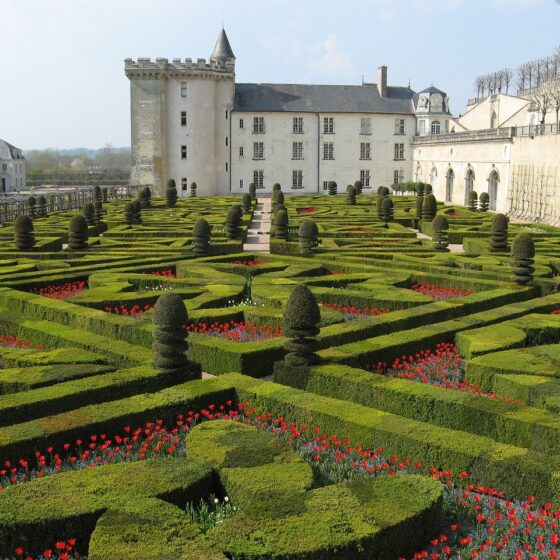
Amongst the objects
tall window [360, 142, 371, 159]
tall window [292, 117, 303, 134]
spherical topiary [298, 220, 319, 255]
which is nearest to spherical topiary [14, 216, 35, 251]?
spherical topiary [298, 220, 319, 255]

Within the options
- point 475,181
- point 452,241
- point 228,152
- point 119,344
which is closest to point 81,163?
point 228,152

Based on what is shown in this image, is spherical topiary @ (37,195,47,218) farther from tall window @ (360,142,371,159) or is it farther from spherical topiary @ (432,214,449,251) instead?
tall window @ (360,142,371,159)

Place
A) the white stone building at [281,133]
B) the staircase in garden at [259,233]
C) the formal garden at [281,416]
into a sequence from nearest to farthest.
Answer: the formal garden at [281,416] → the staircase in garden at [259,233] → the white stone building at [281,133]

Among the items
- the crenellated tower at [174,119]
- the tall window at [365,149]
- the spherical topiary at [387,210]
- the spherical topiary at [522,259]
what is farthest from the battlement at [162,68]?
the spherical topiary at [522,259]

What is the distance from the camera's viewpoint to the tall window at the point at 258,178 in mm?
59406

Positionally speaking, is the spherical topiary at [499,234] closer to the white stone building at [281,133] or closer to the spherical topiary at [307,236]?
the spherical topiary at [307,236]

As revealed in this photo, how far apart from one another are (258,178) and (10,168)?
3955 cm

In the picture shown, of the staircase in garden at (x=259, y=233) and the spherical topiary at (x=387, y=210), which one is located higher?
the spherical topiary at (x=387, y=210)

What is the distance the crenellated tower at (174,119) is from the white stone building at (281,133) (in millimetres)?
77

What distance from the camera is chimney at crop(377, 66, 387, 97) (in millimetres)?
59719

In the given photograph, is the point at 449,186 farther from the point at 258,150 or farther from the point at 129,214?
the point at 129,214

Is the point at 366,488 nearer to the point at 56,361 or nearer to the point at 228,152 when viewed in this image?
the point at 56,361

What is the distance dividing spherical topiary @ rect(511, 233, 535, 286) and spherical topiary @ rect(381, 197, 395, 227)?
49.9 feet

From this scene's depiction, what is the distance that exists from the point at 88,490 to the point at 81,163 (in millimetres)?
157679
